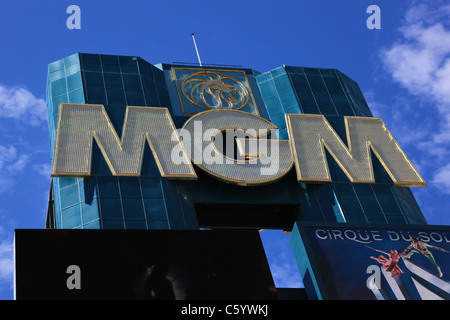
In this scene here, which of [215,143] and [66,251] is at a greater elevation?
[215,143]

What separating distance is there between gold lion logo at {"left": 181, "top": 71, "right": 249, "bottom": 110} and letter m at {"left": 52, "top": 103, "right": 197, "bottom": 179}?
3935 millimetres

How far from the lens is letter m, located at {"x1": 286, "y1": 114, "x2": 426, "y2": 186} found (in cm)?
4326

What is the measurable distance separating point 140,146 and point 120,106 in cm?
392

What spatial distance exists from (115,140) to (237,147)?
285 inches

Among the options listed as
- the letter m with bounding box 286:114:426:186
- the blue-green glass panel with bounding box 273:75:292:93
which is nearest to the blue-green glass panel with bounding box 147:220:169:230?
the letter m with bounding box 286:114:426:186

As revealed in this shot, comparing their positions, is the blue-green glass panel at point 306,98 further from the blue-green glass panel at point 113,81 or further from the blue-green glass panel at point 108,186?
the blue-green glass panel at point 108,186

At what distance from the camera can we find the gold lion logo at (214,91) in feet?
156

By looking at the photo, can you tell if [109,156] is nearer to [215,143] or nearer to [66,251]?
[215,143]

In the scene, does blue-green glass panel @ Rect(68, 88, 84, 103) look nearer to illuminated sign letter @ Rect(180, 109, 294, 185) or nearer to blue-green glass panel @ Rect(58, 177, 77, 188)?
blue-green glass panel @ Rect(58, 177, 77, 188)

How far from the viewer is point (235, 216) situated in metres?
43.7

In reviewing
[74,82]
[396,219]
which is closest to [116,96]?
[74,82]
